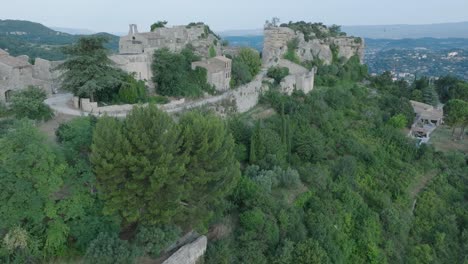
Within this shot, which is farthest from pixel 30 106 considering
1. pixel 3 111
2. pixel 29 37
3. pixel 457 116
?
pixel 29 37

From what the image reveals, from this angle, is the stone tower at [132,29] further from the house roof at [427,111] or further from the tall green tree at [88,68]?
the house roof at [427,111]

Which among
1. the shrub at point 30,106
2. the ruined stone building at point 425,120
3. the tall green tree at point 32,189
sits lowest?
the ruined stone building at point 425,120

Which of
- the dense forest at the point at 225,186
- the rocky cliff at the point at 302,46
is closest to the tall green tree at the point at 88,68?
the dense forest at the point at 225,186

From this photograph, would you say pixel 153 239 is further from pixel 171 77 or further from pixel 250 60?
pixel 250 60

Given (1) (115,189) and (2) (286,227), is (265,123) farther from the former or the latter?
(1) (115,189)

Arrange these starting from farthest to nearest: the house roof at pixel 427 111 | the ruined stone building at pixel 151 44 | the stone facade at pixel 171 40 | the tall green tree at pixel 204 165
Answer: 1. the house roof at pixel 427 111
2. the stone facade at pixel 171 40
3. the ruined stone building at pixel 151 44
4. the tall green tree at pixel 204 165

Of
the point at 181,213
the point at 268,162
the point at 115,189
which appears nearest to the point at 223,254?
the point at 181,213

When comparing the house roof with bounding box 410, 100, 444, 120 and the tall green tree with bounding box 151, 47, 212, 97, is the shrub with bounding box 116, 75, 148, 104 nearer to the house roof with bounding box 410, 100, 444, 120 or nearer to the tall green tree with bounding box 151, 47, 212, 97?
the tall green tree with bounding box 151, 47, 212, 97
